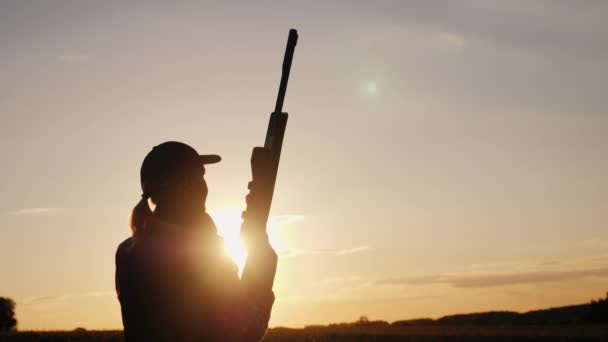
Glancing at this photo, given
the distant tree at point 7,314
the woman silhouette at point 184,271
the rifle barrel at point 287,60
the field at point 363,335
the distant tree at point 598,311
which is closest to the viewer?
the woman silhouette at point 184,271

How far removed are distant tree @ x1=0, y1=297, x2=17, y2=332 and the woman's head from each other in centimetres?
5913

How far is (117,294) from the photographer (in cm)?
391

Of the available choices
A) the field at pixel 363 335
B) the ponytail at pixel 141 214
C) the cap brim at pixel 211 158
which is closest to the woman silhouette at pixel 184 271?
the ponytail at pixel 141 214

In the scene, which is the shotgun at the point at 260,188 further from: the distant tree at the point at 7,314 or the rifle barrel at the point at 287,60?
the distant tree at the point at 7,314

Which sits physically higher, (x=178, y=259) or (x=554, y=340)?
(x=178, y=259)

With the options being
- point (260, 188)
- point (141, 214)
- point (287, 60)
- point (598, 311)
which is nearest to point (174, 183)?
point (141, 214)

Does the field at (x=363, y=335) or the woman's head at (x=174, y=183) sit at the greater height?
the woman's head at (x=174, y=183)

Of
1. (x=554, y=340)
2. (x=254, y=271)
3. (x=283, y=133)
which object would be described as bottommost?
(x=554, y=340)

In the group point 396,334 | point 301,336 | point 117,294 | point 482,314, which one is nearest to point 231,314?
point 117,294

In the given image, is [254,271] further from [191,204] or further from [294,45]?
[294,45]

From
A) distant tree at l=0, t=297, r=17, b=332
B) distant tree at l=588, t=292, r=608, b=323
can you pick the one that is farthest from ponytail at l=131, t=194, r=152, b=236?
distant tree at l=0, t=297, r=17, b=332

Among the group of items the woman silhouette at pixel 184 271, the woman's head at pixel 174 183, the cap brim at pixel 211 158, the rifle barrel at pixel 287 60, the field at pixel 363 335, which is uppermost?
the rifle barrel at pixel 287 60

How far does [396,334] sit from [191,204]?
2995 cm

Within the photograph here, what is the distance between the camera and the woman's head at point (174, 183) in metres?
3.69
